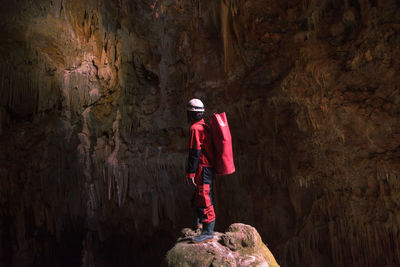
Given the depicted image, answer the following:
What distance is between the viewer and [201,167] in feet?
8.32

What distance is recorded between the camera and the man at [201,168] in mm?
2467

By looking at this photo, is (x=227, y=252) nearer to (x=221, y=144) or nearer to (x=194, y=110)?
(x=221, y=144)

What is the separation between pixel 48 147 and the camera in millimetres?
3943

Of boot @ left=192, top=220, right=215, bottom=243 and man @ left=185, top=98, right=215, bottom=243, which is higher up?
man @ left=185, top=98, right=215, bottom=243

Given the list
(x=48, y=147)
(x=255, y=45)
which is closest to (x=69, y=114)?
(x=48, y=147)

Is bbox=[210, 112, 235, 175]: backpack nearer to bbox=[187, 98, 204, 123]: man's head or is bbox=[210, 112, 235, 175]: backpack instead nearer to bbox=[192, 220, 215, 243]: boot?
bbox=[187, 98, 204, 123]: man's head

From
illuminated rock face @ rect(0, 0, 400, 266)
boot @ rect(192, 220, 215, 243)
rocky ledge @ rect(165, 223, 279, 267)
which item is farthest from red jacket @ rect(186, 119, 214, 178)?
illuminated rock face @ rect(0, 0, 400, 266)

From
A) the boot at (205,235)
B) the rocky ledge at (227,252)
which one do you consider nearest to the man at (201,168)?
the boot at (205,235)

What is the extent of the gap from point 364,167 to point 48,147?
4050mm

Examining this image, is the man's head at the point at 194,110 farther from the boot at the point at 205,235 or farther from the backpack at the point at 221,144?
the boot at the point at 205,235

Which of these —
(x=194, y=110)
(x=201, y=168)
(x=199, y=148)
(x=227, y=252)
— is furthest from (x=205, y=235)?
(x=194, y=110)

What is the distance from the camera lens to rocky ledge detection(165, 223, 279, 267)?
2.25 meters

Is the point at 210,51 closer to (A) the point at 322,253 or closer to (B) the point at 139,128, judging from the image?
(B) the point at 139,128

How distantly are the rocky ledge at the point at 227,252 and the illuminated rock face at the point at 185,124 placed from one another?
1720mm
